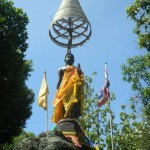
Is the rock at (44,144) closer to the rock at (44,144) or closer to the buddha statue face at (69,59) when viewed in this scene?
the rock at (44,144)

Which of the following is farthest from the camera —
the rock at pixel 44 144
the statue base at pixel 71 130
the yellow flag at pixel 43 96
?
the yellow flag at pixel 43 96

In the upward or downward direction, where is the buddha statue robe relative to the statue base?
upward

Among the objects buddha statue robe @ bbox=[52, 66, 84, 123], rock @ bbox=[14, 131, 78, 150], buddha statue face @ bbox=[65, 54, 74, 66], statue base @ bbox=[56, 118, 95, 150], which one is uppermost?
buddha statue face @ bbox=[65, 54, 74, 66]

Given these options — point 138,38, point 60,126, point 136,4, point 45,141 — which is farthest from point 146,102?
point 45,141

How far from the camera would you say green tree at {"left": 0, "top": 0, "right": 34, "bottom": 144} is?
13.5 m

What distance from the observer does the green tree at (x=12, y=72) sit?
13453mm

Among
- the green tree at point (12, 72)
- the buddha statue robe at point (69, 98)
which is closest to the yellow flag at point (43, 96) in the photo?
the buddha statue robe at point (69, 98)

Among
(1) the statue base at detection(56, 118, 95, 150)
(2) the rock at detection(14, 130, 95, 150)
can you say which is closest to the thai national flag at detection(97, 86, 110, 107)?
(1) the statue base at detection(56, 118, 95, 150)

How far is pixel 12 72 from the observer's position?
13.6 metres

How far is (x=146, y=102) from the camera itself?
535 inches

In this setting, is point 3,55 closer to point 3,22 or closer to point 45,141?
point 3,22

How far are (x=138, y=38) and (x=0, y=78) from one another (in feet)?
18.0

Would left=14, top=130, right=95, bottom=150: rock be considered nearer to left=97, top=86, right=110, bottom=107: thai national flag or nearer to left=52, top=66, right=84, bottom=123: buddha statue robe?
left=52, top=66, right=84, bottom=123: buddha statue robe

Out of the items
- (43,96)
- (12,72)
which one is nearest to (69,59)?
(43,96)
